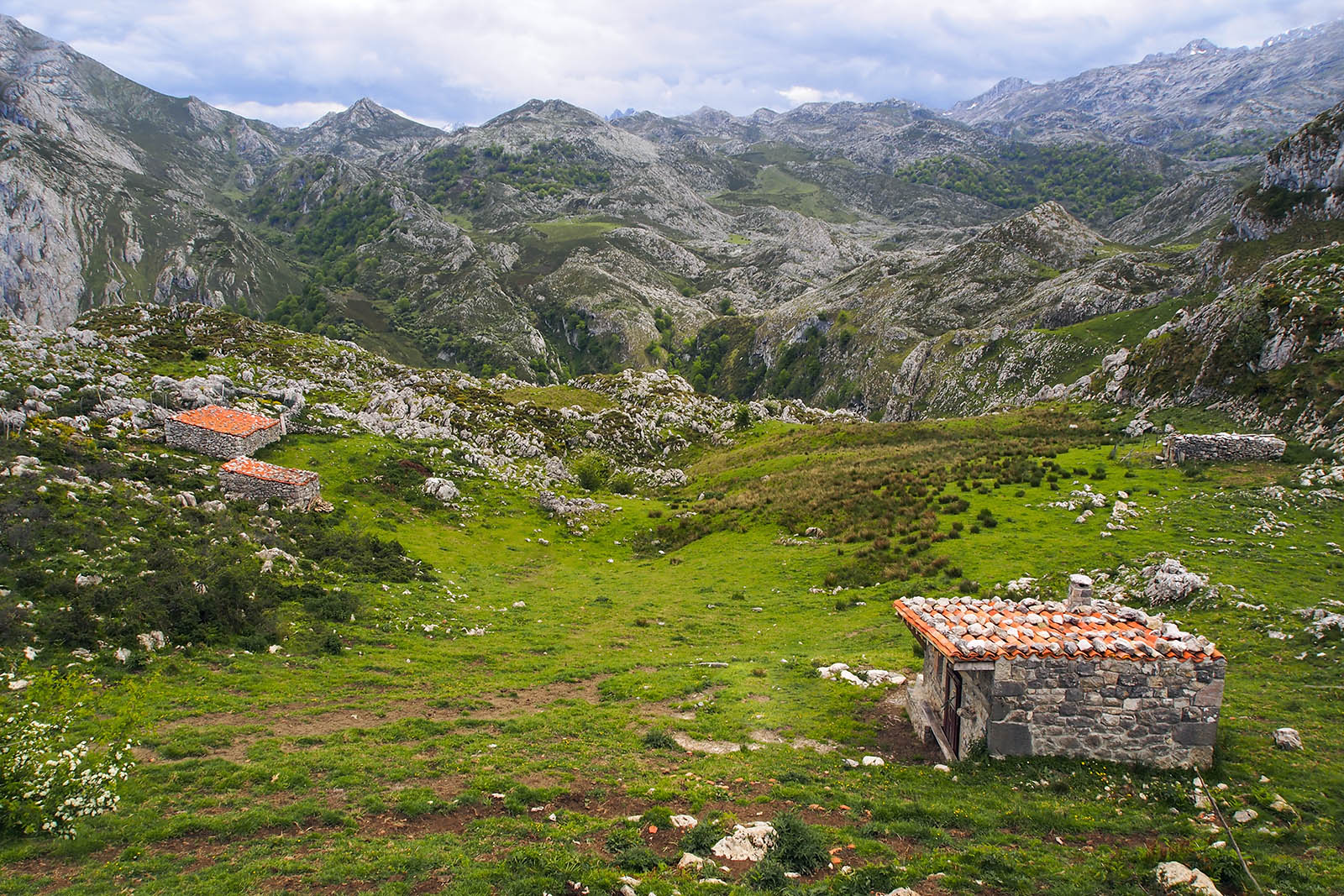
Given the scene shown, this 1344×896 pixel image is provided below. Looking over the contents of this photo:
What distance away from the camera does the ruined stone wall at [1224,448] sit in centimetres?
3095

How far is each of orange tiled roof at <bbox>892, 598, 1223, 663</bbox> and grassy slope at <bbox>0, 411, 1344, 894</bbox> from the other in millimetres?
2318

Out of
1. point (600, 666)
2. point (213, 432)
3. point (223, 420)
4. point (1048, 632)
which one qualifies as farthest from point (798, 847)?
point (223, 420)

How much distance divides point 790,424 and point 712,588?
4583 centimetres

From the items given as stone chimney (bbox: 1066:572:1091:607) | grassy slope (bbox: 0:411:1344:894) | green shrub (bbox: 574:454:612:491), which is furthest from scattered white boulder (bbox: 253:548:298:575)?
green shrub (bbox: 574:454:612:491)

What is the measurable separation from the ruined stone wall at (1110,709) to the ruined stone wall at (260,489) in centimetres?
3166

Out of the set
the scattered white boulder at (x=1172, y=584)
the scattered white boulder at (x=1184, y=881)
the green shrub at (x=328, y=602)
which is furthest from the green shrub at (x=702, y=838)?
the scattered white boulder at (x=1172, y=584)

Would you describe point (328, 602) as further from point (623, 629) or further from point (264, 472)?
point (264, 472)

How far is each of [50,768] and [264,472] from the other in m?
23.0

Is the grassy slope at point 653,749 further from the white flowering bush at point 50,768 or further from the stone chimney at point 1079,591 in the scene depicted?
the stone chimney at point 1079,591

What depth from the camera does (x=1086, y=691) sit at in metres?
12.9

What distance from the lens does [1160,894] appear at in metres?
9.30

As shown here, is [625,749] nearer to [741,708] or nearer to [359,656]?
[741,708]

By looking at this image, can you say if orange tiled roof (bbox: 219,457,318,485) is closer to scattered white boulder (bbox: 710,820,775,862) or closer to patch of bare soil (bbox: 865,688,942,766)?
scattered white boulder (bbox: 710,820,775,862)

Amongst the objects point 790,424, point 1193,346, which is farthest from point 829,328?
→ point 1193,346
